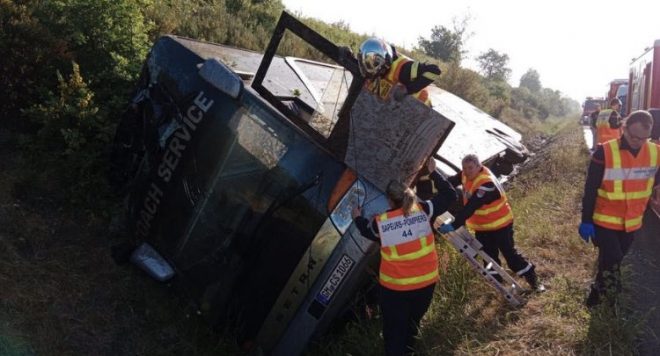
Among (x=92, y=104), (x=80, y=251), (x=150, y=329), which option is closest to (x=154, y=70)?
(x=92, y=104)

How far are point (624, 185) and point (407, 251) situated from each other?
1.71 m

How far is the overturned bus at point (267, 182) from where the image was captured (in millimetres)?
3236

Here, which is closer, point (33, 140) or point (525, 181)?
point (33, 140)

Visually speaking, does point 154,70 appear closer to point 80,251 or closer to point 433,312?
point 80,251

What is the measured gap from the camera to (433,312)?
404 cm

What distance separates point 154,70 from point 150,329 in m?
2.04

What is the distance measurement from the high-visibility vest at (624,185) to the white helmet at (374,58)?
1.75 meters

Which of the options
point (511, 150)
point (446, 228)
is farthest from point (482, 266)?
point (511, 150)

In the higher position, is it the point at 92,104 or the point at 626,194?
the point at 626,194

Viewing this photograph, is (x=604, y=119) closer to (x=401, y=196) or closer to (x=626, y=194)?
(x=626, y=194)

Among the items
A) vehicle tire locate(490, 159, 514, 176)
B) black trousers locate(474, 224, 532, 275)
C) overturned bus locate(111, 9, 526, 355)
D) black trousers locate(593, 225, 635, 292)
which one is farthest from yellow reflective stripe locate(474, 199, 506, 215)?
vehicle tire locate(490, 159, 514, 176)

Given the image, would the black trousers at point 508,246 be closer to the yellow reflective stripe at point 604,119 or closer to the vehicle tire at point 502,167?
the vehicle tire at point 502,167

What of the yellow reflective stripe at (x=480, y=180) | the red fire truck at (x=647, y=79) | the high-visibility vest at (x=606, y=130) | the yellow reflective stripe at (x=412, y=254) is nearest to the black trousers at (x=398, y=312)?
the yellow reflective stripe at (x=412, y=254)

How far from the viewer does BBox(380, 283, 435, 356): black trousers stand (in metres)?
3.37
